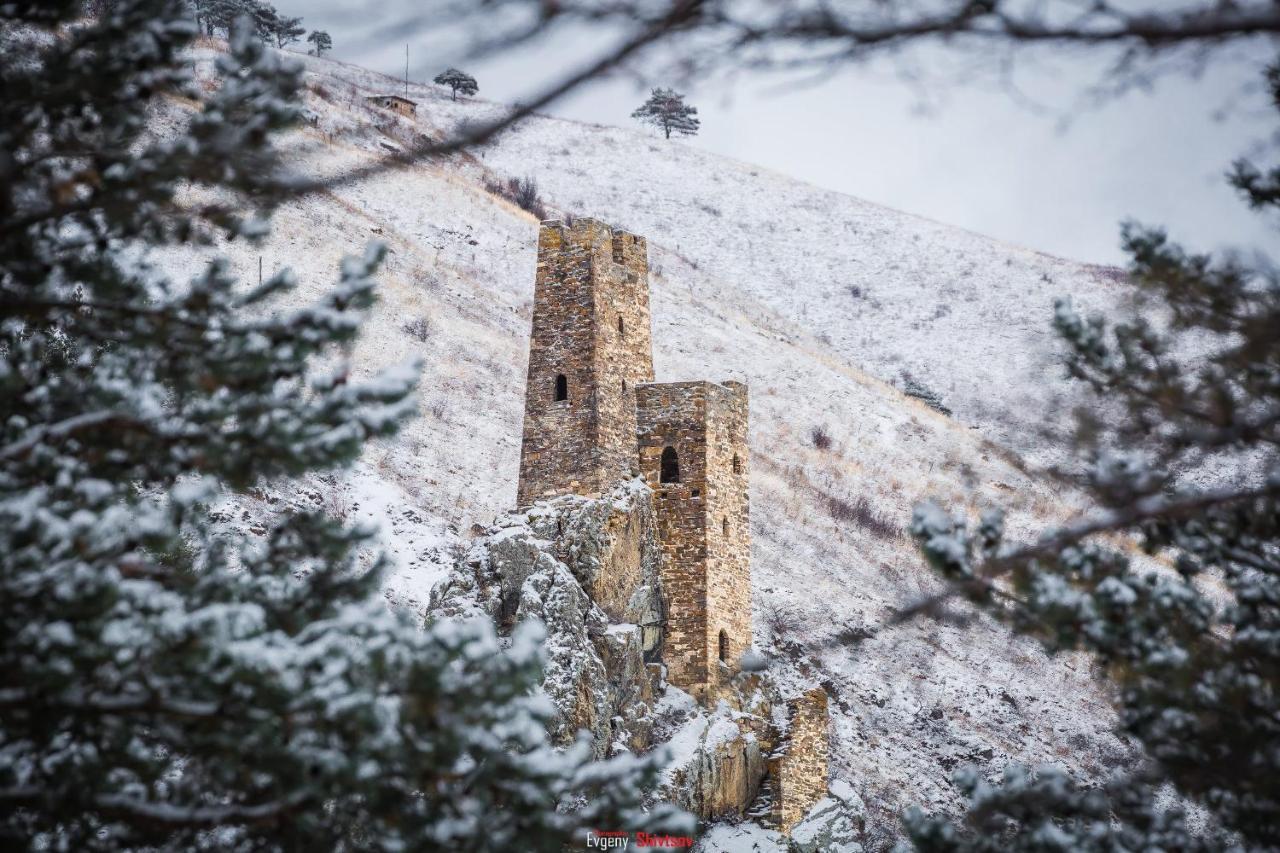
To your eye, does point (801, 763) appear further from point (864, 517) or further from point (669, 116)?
point (669, 116)

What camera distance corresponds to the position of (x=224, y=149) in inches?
220

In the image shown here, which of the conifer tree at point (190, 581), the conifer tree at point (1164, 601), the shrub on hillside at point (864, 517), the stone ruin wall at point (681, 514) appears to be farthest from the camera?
the shrub on hillside at point (864, 517)

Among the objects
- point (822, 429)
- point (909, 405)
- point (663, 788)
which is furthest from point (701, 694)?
point (909, 405)

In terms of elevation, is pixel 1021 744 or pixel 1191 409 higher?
pixel 1191 409

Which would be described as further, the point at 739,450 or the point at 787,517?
the point at 787,517

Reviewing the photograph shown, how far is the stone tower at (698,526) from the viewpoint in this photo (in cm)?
2216

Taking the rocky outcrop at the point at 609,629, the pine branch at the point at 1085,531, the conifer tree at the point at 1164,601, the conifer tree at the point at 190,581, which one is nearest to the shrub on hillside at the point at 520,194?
the rocky outcrop at the point at 609,629

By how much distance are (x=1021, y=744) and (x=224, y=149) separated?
2883 centimetres

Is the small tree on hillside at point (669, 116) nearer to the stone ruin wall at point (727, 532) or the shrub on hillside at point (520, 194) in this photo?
the shrub on hillside at point (520, 194)

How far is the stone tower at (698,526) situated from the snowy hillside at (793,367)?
3717mm

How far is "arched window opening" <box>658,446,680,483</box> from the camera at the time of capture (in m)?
23.2

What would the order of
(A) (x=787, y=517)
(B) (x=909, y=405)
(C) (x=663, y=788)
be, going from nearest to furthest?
(C) (x=663, y=788), (A) (x=787, y=517), (B) (x=909, y=405)

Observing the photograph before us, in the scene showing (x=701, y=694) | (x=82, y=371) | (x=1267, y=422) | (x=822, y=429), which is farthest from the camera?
(x=822, y=429)

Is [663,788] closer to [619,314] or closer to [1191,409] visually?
[619,314]
